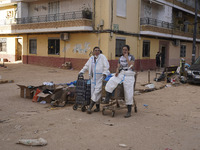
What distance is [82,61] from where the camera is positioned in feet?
65.1

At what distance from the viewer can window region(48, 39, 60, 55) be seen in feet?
72.1

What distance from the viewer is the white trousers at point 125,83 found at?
6.16 metres

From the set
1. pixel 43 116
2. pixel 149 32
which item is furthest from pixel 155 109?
pixel 149 32

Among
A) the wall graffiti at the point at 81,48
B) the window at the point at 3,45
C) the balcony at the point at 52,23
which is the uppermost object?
the balcony at the point at 52,23

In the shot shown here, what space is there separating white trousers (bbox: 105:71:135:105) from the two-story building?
477 inches

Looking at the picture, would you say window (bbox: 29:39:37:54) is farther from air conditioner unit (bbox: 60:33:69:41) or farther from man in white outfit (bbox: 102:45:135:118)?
man in white outfit (bbox: 102:45:135:118)

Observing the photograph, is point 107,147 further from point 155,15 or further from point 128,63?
point 155,15

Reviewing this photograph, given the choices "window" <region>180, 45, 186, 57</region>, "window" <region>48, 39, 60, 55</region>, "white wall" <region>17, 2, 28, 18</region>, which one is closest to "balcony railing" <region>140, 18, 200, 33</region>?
"window" <region>180, 45, 186, 57</region>

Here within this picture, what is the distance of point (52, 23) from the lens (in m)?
20.2

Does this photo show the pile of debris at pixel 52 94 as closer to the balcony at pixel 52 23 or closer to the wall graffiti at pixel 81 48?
the balcony at pixel 52 23

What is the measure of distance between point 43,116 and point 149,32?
656 inches

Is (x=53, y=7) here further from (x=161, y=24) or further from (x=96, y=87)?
(x=96, y=87)

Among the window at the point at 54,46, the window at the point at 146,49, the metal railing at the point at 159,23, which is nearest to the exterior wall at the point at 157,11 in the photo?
the metal railing at the point at 159,23

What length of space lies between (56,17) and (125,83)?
16.8 metres
